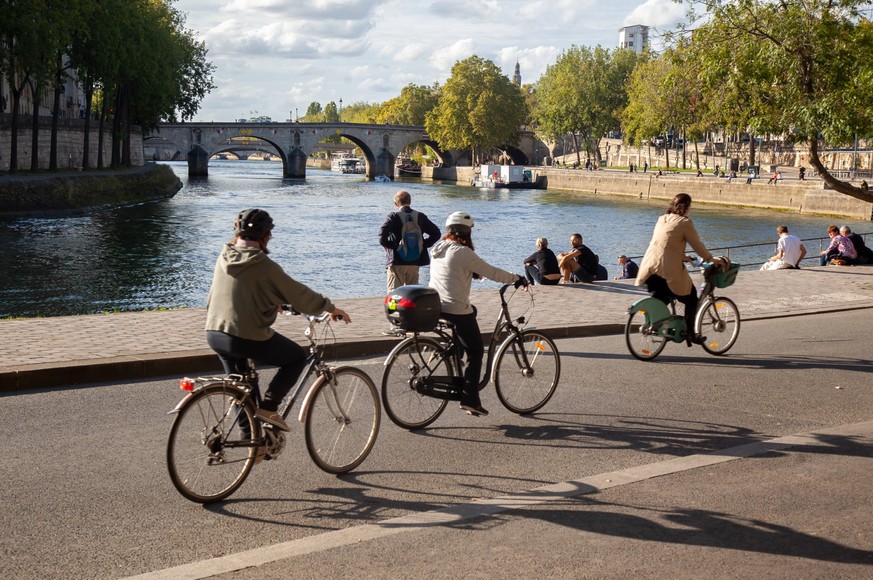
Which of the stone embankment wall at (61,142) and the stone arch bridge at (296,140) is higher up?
the stone arch bridge at (296,140)

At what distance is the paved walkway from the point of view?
28.5 ft

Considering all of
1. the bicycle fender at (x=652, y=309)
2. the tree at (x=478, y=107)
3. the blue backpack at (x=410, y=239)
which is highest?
the tree at (x=478, y=107)

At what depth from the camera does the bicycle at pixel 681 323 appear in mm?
10148

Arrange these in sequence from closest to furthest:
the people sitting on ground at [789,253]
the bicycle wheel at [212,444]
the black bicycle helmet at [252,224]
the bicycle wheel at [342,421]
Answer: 1. the bicycle wheel at [212,444]
2. the black bicycle helmet at [252,224]
3. the bicycle wheel at [342,421]
4. the people sitting on ground at [789,253]

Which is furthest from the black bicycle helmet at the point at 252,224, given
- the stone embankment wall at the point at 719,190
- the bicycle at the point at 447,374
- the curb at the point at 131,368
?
the stone embankment wall at the point at 719,190

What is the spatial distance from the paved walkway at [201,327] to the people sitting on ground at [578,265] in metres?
1.97

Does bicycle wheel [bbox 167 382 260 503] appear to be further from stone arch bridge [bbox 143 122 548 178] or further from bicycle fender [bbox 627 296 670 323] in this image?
stone arch bridge [bbox 143 122 548 178]

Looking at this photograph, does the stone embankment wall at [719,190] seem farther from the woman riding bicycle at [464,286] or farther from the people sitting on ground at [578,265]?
the woman riding bicycle at [464,286]

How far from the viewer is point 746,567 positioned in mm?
4746

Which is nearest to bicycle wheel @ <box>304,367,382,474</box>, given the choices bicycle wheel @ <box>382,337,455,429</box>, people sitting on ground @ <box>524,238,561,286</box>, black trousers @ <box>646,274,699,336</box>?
bicycle wheel @ <box>382,337,455,429</box>

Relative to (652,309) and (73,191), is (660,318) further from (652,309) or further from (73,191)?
(73,191)

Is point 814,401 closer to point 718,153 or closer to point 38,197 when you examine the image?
point 38,197

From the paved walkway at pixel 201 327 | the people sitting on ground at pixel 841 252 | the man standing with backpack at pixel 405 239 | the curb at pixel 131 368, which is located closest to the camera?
the curb at pixel 131 368

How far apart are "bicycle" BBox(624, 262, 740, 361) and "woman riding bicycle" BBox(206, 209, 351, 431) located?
16.4 ft
